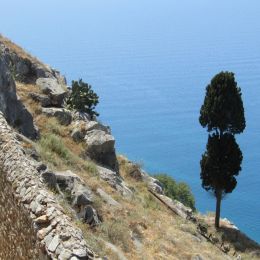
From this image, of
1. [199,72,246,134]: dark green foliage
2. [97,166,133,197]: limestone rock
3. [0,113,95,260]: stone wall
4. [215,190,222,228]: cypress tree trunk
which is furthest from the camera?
[215,190,222,228]: cypress tree trunk

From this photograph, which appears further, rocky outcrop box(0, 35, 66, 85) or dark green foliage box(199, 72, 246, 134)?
dark green foliage box(199, 72, 246, 134)

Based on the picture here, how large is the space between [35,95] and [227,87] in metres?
12.3

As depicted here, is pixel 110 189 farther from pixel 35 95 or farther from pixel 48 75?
pixel 48 75

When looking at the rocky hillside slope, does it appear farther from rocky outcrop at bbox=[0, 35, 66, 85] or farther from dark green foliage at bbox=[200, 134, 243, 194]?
dark green foliage at bbox=[200, 134, 243, 194]

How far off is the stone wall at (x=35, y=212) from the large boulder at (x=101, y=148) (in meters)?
14.6

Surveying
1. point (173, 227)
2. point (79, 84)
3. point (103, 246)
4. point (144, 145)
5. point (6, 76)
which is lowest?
point (103, 246)

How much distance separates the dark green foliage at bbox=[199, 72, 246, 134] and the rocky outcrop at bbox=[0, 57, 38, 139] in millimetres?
14937

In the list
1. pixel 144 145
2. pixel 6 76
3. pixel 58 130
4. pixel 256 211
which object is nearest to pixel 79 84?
pixel 58 130

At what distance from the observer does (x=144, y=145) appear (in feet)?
527

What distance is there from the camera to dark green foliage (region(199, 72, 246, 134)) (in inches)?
1384

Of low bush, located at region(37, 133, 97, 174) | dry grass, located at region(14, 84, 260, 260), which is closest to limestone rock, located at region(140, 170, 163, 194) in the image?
dry grass, located at region(14, 84, 260, 260)

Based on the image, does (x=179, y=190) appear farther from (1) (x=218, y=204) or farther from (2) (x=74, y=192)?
(2) (x=74, y=192)

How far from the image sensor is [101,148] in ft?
92.6

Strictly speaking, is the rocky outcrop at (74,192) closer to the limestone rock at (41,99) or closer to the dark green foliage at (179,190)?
the limestone rock at (41,99)
